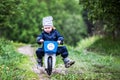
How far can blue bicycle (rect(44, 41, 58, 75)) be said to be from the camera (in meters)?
11.0

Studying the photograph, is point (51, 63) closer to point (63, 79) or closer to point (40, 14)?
point (63, 79)

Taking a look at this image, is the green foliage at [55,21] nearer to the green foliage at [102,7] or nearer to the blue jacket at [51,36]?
the green foliage at [102,7]

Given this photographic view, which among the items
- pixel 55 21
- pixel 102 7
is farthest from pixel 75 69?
pixel 55 21

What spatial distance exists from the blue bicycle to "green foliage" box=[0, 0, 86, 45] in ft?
120

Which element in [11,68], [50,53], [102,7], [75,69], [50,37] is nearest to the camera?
[50,53]

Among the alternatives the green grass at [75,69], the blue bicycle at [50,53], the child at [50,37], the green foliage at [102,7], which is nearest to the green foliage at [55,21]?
the green grass at [75,69]

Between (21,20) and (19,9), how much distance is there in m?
33.8

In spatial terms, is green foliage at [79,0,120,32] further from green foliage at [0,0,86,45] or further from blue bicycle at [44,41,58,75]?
green foliage at [0,0,86,45]

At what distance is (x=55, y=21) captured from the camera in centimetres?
5453

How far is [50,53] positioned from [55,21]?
4346 cm

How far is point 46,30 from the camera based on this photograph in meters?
11.4

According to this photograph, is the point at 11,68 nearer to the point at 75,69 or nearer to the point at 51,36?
Result: the point at 51,36

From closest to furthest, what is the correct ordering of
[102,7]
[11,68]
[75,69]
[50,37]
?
[50,37], [11,68], [75,69], [102,7]

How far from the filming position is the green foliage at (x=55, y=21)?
50062mm
